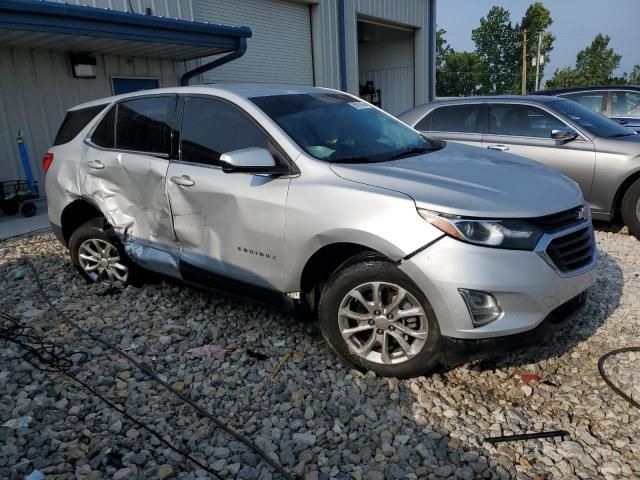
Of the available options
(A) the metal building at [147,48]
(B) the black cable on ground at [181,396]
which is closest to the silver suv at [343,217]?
(B) the black cable on ground at [181,396]

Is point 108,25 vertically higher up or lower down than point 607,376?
higher up

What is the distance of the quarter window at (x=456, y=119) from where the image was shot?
270 inches

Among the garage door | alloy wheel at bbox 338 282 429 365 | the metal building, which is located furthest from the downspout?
alloy wheel at bbox 338 282 429 365

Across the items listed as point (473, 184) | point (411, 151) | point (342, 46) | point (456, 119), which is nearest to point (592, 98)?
point (456, 119)

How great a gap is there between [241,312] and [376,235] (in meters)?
1.74

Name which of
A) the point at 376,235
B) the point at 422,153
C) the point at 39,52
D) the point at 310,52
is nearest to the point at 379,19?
the point at 310,52

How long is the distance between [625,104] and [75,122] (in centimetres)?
934

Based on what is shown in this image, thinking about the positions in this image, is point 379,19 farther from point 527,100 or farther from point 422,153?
point 422,153

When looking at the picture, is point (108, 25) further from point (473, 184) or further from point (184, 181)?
point (473, 184)

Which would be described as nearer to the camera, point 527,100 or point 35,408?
point 35,408

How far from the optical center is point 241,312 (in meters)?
4.14

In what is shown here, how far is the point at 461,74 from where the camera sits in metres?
73.9

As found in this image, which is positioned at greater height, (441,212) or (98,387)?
(441,212)

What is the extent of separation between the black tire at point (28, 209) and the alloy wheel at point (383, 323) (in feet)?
22.1
